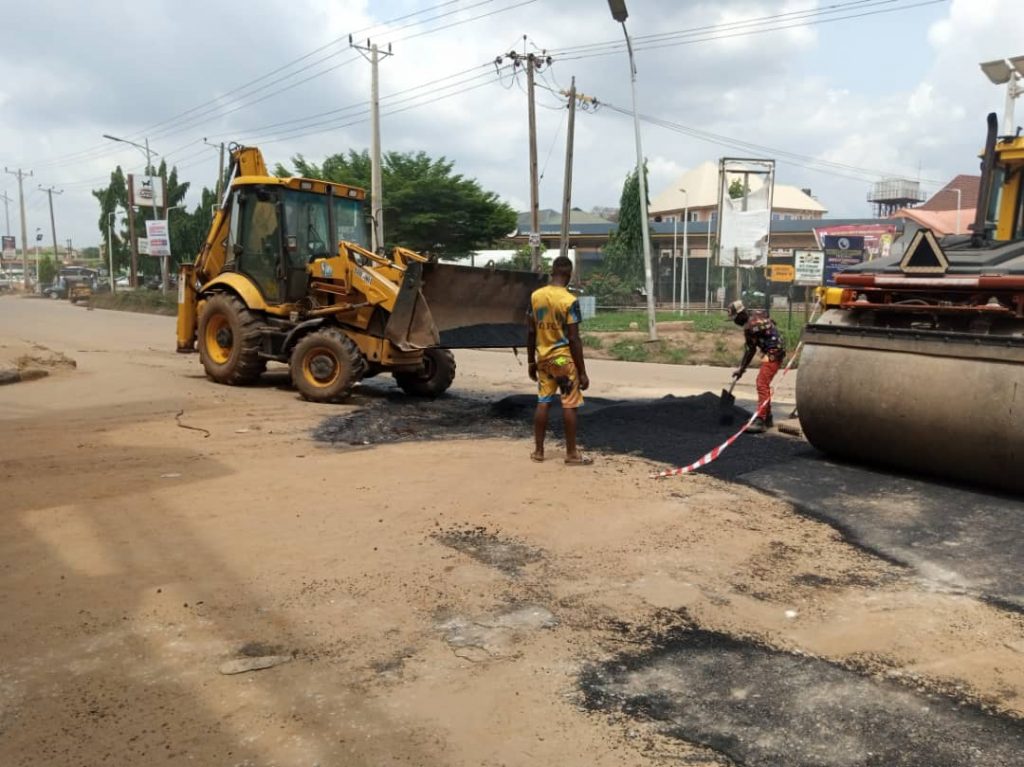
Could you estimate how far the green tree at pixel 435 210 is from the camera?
110ft

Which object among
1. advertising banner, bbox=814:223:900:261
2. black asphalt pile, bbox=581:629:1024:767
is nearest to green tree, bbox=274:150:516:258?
advertising banner, bbox=814:223:900:261

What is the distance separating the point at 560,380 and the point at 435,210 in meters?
27.7

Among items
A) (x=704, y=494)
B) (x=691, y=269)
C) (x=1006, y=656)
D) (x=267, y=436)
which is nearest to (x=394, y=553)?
(x=704, y=494)

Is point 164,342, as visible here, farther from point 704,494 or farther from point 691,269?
point 691,269

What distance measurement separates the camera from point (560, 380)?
7.25 metres

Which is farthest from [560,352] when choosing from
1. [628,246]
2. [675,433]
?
[628,246]

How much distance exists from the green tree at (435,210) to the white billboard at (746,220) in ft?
42.2

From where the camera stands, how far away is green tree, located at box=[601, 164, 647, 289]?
38875 mm

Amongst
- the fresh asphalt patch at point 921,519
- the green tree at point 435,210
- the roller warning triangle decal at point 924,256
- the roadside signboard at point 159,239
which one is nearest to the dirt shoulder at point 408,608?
the fresh asphalt patch at point 921,519

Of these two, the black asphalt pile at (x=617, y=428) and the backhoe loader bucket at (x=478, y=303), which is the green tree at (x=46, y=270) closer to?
the backhoe loader bucket at (x=478, y=303)

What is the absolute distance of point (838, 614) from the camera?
4.11 meters

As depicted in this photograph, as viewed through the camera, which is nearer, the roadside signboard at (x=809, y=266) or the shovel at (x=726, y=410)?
the shovel at (x=726, y=410)

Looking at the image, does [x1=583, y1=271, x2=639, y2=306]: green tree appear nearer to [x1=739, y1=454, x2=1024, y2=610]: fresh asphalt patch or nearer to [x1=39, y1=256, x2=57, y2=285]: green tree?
[x1=739, y1=454, x2=1024, y2=610]: fresh asphalt patch

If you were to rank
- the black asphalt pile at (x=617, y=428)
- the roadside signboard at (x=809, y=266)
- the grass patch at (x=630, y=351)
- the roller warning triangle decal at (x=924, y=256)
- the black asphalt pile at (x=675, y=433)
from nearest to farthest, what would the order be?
1. the roller warning triangle decal at (x=924, y=256)
2. the black asphalt pile at (x=675, y=433)
3. the black asphalt pile at (x=617, y=428)
4. the roadside signboard at (x=809, y=266)
5. the grass patch at (x=630, y=351)
